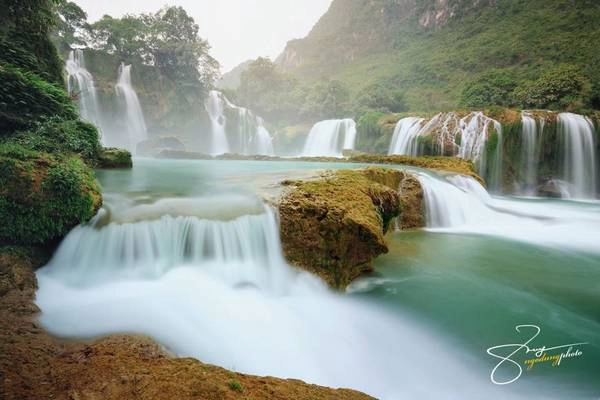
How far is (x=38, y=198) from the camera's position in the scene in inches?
155

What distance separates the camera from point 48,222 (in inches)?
158

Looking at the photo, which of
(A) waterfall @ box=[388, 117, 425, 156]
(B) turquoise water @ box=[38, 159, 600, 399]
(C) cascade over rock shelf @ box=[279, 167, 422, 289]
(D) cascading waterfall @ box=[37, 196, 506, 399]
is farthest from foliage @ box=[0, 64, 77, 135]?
(A) waterfall @ box=[388, 117, 425, 156]

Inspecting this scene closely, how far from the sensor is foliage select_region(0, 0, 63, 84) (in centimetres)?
729

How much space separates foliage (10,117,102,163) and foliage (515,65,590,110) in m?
24.5

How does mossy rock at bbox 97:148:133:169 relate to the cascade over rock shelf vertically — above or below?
above

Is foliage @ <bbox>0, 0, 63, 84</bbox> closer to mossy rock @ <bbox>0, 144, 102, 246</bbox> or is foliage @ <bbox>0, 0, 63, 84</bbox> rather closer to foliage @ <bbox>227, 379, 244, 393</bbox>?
mossy rock @ <bbox>0, 144, 102, 246</bbox>

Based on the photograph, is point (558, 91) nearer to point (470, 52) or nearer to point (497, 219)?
point (497, 219)

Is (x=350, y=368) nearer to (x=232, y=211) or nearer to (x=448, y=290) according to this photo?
(x=448, y=290)

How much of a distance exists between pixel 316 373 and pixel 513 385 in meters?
1.95

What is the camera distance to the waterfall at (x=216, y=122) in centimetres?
3796

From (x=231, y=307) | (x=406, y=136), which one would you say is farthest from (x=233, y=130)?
(x=231, y=307)

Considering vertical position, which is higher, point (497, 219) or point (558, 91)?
point (558, 91)

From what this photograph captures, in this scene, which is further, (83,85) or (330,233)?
(83,85)

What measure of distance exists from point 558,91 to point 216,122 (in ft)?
112
